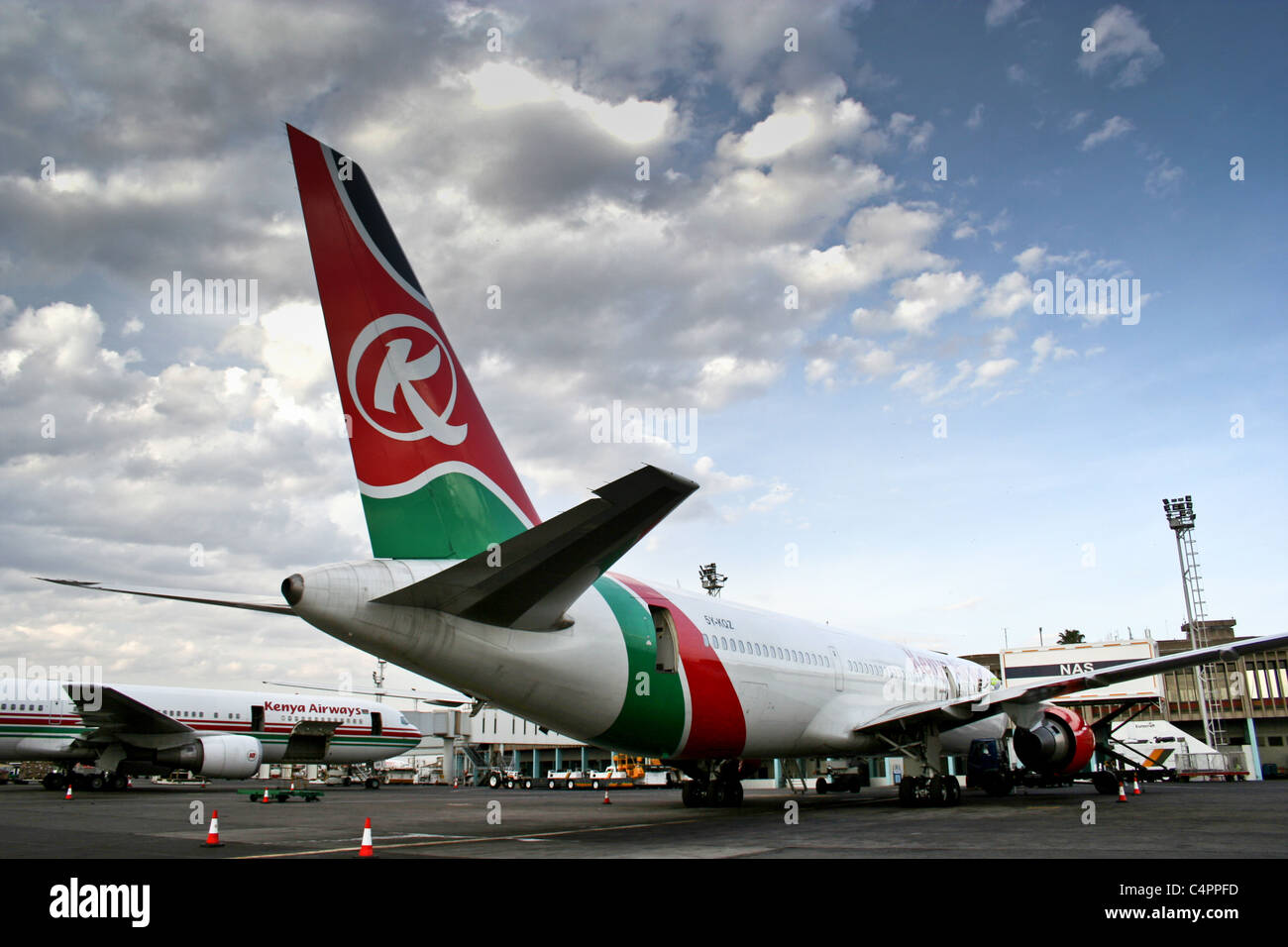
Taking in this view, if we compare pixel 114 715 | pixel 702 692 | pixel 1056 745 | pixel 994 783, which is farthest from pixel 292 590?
pixel 114 715

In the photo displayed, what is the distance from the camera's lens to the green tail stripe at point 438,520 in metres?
9.04

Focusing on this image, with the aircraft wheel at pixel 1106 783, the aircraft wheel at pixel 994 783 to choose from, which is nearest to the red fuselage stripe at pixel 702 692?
the aircraft wheel at pixel 994 783

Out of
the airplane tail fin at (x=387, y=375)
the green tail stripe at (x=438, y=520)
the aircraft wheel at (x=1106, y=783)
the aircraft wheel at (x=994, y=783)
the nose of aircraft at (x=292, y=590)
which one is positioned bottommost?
the aircraft wheel at (x=1106, y=783)

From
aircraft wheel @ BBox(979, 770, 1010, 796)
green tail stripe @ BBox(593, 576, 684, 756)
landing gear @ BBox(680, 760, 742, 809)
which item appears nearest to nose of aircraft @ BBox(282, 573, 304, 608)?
green tail stripe @ BBox(593, 576, 684, 756)

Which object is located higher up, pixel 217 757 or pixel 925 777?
pixel 217 757

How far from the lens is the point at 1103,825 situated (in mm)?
11945

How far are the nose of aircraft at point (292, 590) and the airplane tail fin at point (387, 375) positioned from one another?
117 cm

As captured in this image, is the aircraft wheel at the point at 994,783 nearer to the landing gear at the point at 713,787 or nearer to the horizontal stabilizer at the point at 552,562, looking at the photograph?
the landing gear at the point at 713,787

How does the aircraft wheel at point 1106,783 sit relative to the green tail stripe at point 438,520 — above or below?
below

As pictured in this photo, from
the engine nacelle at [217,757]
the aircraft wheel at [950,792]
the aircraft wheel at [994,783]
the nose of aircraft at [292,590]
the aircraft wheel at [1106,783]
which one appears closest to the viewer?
the nose of aircraft at [292,590]

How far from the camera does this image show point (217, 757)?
97.6ft

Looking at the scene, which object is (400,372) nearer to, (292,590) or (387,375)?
(387,375)

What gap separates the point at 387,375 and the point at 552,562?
2807 mm
